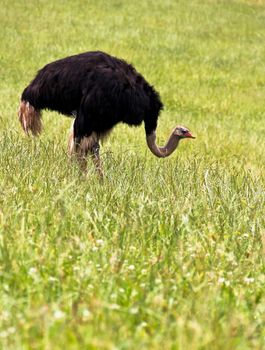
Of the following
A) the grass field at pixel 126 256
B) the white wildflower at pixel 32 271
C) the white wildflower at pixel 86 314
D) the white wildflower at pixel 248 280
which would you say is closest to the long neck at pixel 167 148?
the grass field at pixel 126 256

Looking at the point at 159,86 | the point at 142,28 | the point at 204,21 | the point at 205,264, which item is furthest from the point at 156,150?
the point at 204,21

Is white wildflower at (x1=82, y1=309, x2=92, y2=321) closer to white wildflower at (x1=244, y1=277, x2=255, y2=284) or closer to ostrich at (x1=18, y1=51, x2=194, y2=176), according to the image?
white wildflower at (x1=244, y1=277, x2=255, y2=284)

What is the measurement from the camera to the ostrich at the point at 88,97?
7637 mm

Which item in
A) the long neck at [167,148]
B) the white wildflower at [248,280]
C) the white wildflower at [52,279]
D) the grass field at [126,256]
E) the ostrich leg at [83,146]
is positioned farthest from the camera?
the long neck at [167,148]

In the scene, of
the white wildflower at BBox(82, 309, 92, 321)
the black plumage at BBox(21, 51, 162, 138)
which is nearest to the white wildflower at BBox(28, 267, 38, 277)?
the white wildflower at BBox(82, 309, 92, 321)

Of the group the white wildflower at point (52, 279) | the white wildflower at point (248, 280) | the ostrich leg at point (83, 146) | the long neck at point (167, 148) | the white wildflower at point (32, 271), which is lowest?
the long neck at point (167, 148)

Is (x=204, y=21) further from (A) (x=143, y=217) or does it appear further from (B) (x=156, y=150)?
(A) (x=143, y=217)

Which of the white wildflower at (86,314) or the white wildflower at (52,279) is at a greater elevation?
the white wildflower at (86,314)

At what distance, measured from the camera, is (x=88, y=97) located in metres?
7.61

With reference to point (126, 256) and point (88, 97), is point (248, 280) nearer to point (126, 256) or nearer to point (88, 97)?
point (126, 256)

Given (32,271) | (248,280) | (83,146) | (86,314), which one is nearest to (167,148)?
(83,146)

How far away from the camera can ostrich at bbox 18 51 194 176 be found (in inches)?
301

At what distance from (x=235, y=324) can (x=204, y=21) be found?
27.2 meters

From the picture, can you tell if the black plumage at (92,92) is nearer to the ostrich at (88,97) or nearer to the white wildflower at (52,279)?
the ostrich at (88,97)
